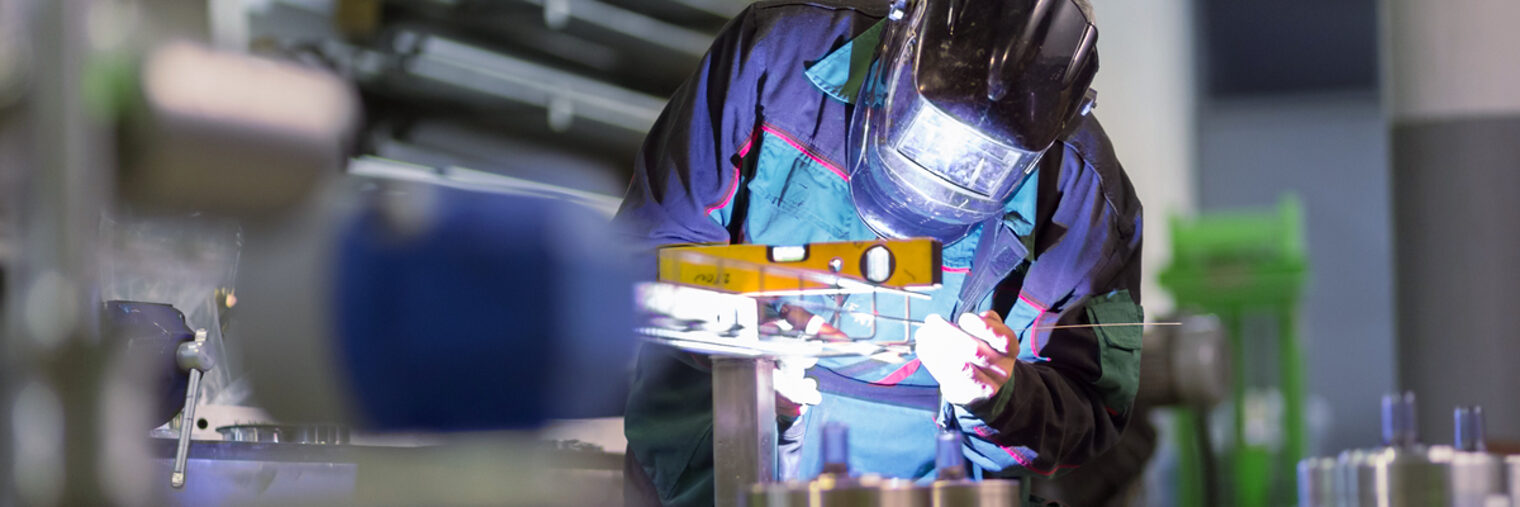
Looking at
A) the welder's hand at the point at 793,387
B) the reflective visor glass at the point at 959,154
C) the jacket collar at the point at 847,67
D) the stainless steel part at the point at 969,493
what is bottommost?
the stainless steel part at the point at 969,493

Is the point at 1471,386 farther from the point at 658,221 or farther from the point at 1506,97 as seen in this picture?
the point at 658,221

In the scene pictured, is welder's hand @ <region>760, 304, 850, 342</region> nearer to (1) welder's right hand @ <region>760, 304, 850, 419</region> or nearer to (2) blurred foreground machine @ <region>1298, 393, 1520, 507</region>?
(1) welder's right hand @ <region>760, 304, 850, 419</region>

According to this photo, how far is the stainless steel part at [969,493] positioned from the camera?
34.2 inches

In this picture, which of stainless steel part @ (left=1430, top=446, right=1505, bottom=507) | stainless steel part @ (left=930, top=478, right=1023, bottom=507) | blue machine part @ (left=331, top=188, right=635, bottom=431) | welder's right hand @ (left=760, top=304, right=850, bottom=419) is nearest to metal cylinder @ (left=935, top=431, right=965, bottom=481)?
stainless steel part @ (left=930, top=478, right=1023, bottom=507)

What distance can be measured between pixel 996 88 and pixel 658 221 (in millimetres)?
336

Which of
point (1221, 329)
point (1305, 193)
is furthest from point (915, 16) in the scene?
point (1305, 193)

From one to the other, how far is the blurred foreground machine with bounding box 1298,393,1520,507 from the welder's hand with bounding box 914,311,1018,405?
0.35 m

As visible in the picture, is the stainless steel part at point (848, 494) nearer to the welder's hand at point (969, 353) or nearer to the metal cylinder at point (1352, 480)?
the welder's hand at point (969, 353)

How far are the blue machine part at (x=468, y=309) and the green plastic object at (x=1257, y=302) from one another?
3.84 feet

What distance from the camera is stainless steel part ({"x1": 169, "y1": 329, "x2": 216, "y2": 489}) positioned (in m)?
1.01

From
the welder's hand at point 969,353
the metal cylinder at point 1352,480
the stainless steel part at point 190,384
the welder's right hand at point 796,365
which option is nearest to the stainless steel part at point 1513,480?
the metal cylinder at point 1352,480

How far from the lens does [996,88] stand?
1031 millimetres

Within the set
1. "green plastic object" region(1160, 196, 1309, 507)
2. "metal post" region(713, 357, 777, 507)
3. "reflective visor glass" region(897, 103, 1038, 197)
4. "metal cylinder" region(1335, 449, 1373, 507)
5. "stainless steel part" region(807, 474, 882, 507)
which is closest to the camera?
"stainless steel part" region(807, 474, 882, 507)

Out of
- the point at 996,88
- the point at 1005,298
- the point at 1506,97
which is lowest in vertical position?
the point at 1005,298
